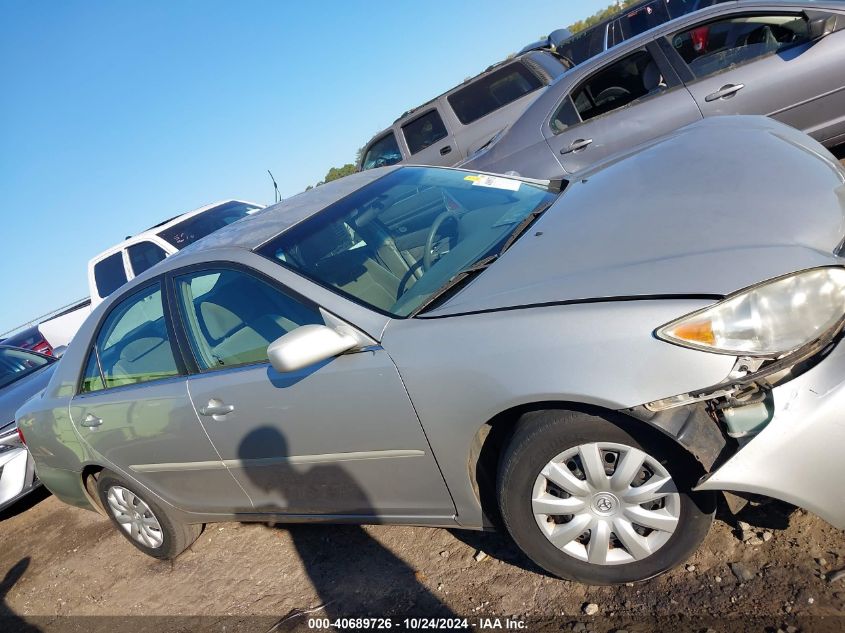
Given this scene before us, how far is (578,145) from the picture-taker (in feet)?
17.9

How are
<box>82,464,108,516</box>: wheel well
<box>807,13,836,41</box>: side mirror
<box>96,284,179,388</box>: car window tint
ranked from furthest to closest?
<box>807,13,836,41</box>: side mirror
<box>82,464,108,516</box>: wheel well
<box>96,284,179,388</box>: car window tint

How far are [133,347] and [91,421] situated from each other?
492 millimetres

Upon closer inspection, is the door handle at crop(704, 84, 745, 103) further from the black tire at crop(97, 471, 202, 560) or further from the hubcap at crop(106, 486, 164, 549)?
the hubcap at crop(106, 486, 164, 549)

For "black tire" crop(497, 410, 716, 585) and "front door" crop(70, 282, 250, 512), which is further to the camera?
"front door" crop(70, 282, 250, 512)

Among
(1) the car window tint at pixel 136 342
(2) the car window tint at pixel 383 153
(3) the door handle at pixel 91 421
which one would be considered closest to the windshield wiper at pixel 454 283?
(1) the car window tint at pixel 136 342

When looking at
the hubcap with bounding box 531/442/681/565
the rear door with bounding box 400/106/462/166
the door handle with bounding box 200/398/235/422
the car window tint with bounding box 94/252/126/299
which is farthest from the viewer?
the rear door with bounding box 400/106/462/166

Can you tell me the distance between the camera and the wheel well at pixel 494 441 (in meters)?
2.05

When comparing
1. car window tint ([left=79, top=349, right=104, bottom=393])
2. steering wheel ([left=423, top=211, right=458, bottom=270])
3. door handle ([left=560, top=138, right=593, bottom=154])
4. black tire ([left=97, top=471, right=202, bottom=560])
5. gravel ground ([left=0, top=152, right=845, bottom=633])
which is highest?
steering wheel ([left=423, top=211, right=458, bottom=270])

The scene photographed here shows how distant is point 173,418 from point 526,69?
778cm

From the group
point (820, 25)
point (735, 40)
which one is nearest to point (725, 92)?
point (735, 40)

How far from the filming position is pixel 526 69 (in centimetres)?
922

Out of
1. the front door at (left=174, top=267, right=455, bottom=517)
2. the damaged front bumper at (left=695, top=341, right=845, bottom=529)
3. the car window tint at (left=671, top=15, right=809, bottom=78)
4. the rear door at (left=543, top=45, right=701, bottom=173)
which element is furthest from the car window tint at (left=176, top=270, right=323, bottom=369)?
the car window tint at (left=671, top=15, right=809, bottom=78)

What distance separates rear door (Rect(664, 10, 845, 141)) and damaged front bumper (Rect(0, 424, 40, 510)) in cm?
589

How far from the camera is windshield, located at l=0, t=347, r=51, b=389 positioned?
20.9ft
